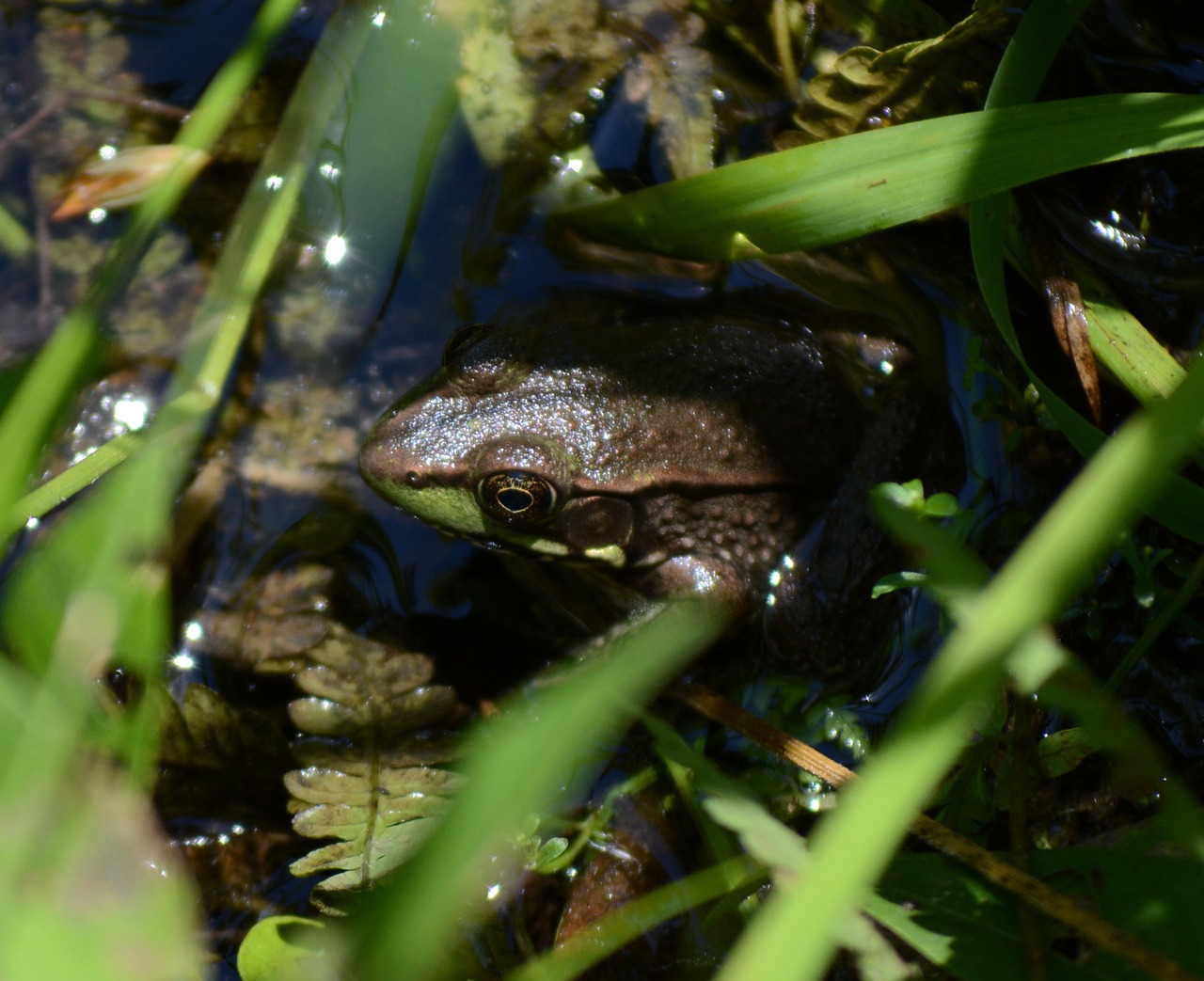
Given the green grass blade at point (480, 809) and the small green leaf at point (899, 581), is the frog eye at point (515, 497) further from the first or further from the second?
the green grass blade at point (480, 809)

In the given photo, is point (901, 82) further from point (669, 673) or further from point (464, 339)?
point (669, 673)

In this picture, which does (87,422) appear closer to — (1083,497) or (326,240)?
(326,240)

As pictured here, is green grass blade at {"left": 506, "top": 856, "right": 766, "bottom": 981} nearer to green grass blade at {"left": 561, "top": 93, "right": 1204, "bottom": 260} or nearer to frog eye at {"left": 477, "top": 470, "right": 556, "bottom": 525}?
frog eye at {"left": 477, "top": 470, "right": 556, "bottom": 525}

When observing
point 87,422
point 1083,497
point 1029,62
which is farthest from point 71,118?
point 1083,497

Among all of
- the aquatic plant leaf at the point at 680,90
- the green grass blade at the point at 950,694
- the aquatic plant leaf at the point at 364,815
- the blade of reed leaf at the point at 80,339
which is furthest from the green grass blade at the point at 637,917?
the aquatic plant leaf at the point at 680,90

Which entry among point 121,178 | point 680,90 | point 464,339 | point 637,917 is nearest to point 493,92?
point 680,90

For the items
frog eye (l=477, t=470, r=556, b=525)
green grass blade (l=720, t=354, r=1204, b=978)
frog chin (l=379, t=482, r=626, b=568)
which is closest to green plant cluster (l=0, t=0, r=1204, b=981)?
green grass blade (l=720, t=354, r=1204, b=978)
